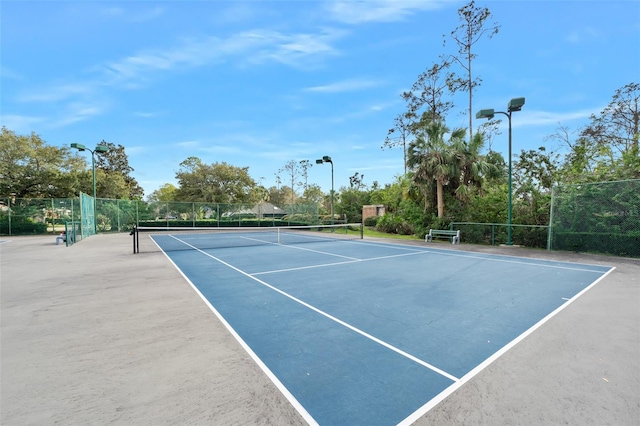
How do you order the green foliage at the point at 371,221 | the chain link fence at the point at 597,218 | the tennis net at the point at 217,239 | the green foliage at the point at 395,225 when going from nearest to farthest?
the chain link fence at the point at 597,218 → the tennis net at the point at 217,239 → the green foliage at the point at 395,225 → the green foliage at the point at 371,221

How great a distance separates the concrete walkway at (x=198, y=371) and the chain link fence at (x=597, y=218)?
7.61 m

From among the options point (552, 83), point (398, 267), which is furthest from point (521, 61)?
point (398, 267)

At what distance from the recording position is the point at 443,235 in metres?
17.0

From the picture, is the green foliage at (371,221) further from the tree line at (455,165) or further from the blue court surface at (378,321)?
the blue court surface at (378,321)

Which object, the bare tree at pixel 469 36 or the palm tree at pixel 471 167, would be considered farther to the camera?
the bare tree at pixel 469 36

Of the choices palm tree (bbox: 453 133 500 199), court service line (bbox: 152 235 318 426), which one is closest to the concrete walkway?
court service line (bbox: 152 235 318 426)

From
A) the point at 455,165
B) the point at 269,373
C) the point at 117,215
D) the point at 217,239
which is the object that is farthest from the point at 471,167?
the point at 117,215

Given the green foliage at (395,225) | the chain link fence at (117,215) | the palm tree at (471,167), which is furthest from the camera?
the chain link fence at (117,215)

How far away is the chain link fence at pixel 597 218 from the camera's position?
10.7 m

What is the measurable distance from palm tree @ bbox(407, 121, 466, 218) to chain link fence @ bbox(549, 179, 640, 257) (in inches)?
205

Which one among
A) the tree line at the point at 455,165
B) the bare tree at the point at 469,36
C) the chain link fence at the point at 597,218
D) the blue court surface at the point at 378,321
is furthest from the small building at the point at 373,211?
the blue court surface at the point at 378,321

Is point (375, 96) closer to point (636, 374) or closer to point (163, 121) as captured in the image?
point (163, 121)

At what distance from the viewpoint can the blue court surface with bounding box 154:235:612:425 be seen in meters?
2.71

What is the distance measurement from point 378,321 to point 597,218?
1247cm
